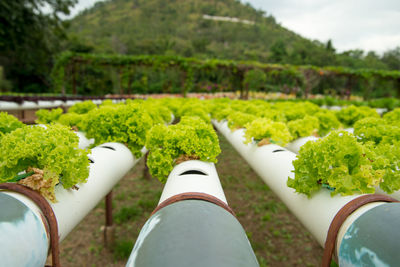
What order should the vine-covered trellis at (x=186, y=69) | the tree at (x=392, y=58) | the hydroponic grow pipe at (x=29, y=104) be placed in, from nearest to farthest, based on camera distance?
the hydroponic grow pipe at (x=29, y=104)
the vine-covered trellis at (x=186, y=69)
the tree at (x=392, y=58)

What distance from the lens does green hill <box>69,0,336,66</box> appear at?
50.6 meters

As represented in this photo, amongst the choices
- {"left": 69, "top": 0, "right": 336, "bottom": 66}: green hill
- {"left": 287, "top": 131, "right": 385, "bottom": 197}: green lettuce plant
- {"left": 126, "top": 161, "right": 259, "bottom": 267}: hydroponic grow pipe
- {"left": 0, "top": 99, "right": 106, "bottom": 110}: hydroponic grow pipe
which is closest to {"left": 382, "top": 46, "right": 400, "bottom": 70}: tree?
{"left": 69, "top": 0, "right": 336, "bottom": 66}: green hill

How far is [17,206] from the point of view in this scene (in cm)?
123

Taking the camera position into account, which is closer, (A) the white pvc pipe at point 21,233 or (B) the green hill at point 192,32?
(A) the white pvc pipe at point 21,233

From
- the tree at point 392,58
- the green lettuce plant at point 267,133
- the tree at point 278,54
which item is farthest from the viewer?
the tree at point 392,58

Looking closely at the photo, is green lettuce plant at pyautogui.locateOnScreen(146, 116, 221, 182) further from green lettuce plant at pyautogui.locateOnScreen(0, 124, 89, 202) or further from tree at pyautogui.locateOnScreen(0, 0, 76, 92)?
tree at pyautogui.locateOnScreen(0, 0, 76, 92)

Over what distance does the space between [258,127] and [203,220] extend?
258 cm

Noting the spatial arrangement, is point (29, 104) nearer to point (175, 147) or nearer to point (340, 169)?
point (175, 147)

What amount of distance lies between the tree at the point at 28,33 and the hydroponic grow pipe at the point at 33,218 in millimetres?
22562

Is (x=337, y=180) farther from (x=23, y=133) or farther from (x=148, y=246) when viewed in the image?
(x=23, y=133)

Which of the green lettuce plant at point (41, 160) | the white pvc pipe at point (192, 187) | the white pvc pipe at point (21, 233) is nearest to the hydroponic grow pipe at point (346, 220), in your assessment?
the white pvc pipe at point (192, 187)

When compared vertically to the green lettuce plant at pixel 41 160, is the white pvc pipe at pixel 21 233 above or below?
below

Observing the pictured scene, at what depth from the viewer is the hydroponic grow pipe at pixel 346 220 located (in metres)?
1.12

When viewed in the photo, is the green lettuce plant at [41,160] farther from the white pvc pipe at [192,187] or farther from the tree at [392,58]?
the tree at [392,58]
